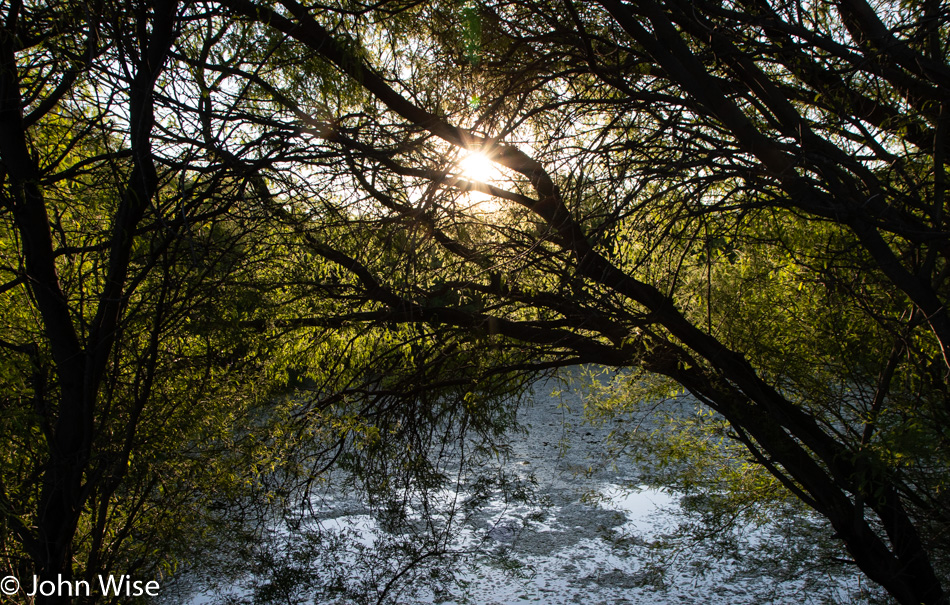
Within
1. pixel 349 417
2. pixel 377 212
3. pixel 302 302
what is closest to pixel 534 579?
pixel 349 417

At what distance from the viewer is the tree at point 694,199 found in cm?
175

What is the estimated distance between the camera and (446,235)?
275 cm

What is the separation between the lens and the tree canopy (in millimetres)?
1741

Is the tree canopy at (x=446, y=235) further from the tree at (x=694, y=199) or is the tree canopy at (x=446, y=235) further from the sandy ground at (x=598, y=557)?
the sandy ground at (x=598, y=557)

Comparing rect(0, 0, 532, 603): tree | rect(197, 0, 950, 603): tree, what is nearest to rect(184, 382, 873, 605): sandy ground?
rect(197, 0, 950, 603): tree

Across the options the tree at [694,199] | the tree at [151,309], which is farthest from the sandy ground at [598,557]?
the tree at [151,309]

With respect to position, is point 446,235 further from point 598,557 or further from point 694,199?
point 598,557

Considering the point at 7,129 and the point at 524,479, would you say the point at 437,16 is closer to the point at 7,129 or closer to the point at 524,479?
the point at 7,129

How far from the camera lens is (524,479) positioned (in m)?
5.79

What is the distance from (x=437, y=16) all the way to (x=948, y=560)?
3.61 m

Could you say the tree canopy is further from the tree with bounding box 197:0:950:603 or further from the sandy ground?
the sandy ground

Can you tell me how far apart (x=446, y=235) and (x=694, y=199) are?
1233 millimetres

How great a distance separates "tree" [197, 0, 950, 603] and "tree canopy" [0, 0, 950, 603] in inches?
0.9

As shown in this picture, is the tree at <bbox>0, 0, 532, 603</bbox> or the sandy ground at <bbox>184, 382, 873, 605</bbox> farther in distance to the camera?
the sandy ground at <bbox>184, 382, 873, 605</bbox>
